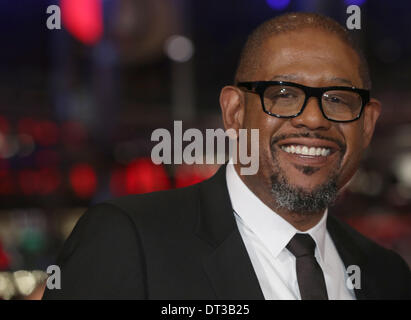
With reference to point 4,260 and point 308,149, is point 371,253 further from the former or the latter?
point 4,260

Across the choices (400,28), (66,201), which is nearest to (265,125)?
(66,201)

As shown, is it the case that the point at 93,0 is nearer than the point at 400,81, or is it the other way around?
the point at 93,0

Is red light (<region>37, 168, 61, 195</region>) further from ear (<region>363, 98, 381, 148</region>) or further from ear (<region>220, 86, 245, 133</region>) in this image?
ear (<region>363, 98, 381, 148</region>)

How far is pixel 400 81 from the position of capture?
14.4 meters

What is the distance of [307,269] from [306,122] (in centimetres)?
45

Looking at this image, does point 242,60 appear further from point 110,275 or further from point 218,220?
point 110,275

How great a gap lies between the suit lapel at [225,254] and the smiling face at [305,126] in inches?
5.8

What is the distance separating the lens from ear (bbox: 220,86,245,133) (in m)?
1.82

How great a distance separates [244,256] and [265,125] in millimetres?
390

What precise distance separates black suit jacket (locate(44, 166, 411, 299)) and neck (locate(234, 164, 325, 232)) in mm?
100

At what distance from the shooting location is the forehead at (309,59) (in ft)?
5.42

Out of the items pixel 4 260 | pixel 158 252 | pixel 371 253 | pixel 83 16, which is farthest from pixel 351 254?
pixel 83 16

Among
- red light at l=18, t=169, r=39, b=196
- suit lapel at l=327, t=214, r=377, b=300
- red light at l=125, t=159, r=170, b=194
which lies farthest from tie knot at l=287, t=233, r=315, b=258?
red light at l=18, t=169, r=39, b=196
